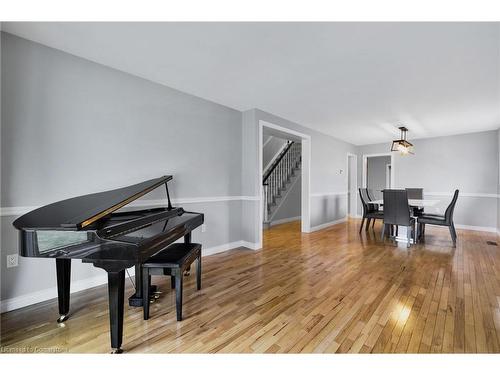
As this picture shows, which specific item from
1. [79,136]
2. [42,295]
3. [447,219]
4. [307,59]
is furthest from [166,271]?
[447,219]

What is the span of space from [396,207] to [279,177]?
3.32m

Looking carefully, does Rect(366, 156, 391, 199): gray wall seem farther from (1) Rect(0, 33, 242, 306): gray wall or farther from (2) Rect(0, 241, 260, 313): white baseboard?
(2) Rect(0, 241, 260, 313): white baseboard

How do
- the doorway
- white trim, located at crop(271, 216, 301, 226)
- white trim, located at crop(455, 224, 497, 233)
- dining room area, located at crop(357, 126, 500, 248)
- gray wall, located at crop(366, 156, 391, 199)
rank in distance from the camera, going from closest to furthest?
dining room area, located at crop(357, 126, 500, 248) → white trim, located at crop(455, 224, 497, 233) → white trim, located at crop(271, 216, 301, 226) → the doorway → gray wall, located at crop(366, 156, 391, 199)

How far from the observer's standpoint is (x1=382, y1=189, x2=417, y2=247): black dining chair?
150 inches

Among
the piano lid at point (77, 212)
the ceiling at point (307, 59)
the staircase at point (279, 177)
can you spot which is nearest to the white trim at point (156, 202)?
the piano lid at point (77, 212)

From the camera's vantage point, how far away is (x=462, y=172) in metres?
5.56

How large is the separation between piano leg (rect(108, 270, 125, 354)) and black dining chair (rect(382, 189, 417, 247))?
167 inches

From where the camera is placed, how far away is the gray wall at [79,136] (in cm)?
193

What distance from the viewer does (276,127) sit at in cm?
420

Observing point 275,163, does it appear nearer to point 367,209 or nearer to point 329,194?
point 329,194

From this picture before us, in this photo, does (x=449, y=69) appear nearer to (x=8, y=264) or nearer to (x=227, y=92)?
(x=227, y=92)

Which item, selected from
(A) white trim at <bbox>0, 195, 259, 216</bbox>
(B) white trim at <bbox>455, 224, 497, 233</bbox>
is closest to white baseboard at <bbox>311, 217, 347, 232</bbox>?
(A) white trim at <bbox>0, 195, 259, 216</bbox>

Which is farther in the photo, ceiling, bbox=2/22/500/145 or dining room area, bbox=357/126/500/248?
dining room area, bbox=357/126/500/248
